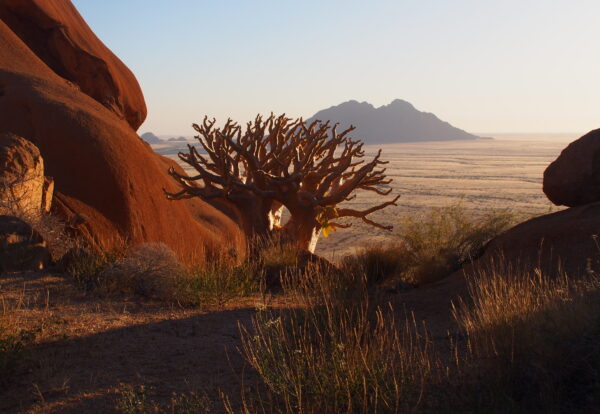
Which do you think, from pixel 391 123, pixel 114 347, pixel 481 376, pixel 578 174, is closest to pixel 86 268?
pixel 114 347

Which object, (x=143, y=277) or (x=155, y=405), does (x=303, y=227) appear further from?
(x=155, y=405)

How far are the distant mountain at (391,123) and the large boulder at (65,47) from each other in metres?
112

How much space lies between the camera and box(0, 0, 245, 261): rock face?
1005 cm

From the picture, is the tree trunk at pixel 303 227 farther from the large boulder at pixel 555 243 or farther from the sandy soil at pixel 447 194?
the sandy soil at pixel 447 194

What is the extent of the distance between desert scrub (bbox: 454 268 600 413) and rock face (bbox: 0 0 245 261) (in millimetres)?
5937

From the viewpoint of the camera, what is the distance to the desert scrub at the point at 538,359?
3.60 m

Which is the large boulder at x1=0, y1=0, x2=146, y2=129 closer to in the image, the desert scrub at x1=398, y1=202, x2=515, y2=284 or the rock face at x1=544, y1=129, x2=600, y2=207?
the desert scrub at x1=398, y1=202, x2=515, y2=284

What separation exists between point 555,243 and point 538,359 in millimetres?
4351

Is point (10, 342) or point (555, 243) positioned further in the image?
point (555, 243)

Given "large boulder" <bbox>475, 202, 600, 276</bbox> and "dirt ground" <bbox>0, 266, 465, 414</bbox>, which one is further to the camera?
"large boulder" <bbox>475, 202, 600, 276</bbox>

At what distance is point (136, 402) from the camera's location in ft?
12.4

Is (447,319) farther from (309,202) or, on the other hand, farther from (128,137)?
(128,137)

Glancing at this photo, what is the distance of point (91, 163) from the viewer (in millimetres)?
10312

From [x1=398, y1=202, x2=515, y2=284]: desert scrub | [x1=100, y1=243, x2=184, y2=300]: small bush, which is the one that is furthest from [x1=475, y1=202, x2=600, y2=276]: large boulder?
[x1=100, y1=243, x2=184, y2=300]: small bush
